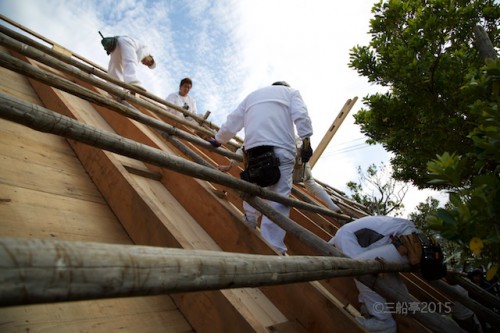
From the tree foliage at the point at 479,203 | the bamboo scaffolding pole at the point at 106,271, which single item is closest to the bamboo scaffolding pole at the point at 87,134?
the bamboo scaffolding pole at the point at 106,271

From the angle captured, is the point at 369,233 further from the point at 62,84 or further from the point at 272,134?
the point at 62,84

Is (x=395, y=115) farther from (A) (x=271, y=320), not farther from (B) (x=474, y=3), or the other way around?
(A) (x=271, y=320)

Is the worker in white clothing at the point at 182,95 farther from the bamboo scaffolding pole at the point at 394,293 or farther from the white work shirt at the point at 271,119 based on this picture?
the bamboo scaffolding pole at the point at 394,293

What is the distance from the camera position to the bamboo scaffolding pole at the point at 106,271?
18.3 inches

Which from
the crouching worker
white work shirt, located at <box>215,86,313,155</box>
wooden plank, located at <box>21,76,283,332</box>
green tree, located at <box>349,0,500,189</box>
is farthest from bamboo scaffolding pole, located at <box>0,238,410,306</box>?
green tree, located at <box>349,0,500,189</box>

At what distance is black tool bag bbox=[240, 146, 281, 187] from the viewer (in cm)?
261

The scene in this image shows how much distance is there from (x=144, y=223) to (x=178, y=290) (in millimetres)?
1203

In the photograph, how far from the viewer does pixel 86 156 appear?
7.50 ft

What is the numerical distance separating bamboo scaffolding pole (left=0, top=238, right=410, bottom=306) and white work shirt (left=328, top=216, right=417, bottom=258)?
2.16 metres

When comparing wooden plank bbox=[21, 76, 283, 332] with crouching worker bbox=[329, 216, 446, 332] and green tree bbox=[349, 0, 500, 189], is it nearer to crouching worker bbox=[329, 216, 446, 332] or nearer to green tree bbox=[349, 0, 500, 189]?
crouching worker bbox=[329, 216, 446, 332]

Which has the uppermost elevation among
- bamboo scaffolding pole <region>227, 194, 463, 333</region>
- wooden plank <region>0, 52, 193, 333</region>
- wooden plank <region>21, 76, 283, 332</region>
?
bamboo scaffolding pole <region>227, 194, 463, 333</region>

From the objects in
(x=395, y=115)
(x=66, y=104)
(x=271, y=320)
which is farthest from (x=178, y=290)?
(x=395, y=115)

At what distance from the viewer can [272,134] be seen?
9.33 feet

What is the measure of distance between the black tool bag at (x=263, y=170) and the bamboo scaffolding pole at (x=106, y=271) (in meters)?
1.74
